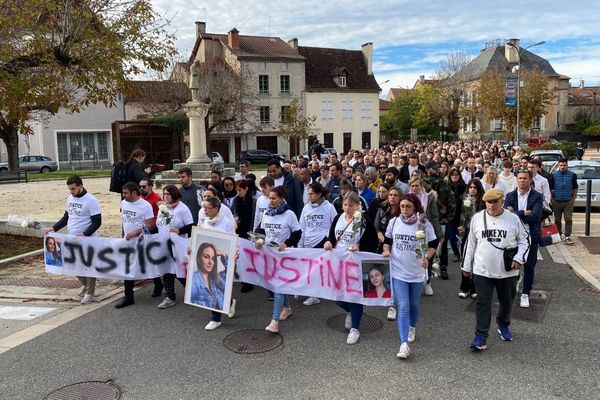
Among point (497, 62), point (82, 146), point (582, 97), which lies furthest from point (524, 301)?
point (582, 97)

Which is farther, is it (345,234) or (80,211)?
(80,211)

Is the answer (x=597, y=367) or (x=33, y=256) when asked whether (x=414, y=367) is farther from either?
(x=33, y=256)

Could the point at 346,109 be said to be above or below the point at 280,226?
above

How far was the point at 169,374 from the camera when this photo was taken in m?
4.84

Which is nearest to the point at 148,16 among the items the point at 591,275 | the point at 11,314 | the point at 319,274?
the point at 11,314

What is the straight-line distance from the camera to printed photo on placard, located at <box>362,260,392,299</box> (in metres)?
5.62

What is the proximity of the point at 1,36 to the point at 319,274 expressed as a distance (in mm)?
7649

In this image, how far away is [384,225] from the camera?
593cm

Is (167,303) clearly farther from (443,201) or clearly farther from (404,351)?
(443,201)

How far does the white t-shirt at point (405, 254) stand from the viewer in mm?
5184

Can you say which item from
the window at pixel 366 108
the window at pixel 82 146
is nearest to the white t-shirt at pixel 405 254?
the window at pixel 82 146

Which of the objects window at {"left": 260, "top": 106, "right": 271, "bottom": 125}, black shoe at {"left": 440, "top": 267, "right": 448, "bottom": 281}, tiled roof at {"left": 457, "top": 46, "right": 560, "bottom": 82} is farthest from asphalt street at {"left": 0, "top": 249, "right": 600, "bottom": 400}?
tiled roof at {"left": 457, "top": 46, "right": 560, "bottom": 82}

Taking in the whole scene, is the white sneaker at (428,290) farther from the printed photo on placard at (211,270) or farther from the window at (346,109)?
the window at (346,109)

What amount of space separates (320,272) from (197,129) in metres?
17.2
